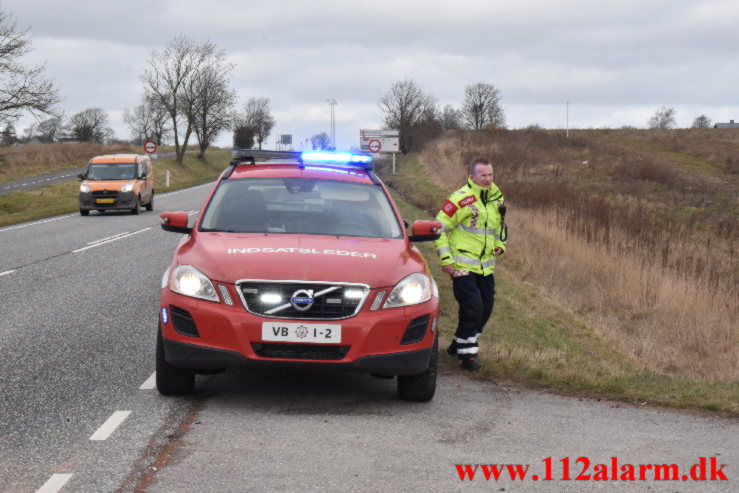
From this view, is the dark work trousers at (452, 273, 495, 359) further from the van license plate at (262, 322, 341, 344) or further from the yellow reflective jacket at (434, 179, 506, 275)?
the van license plate at (262, 322, 341, 344)

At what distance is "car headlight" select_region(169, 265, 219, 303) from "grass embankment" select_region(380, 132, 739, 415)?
2703 millimetres

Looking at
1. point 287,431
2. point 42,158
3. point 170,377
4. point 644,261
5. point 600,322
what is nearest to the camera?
point 287,431

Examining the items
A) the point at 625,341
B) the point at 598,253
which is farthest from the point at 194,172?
the point at 625,341

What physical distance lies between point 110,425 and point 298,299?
4.51 ft

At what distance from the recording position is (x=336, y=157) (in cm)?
813

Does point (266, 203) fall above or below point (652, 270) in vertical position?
above

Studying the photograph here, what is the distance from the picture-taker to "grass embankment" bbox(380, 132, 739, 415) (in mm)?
7137

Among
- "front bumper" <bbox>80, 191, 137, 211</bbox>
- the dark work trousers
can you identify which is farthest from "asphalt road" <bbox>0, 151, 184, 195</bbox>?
the dark work trousers

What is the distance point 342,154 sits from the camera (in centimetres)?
819

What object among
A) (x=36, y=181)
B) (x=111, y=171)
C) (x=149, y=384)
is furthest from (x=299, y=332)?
(x=36, y=181)

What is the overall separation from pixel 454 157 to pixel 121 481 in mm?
48068

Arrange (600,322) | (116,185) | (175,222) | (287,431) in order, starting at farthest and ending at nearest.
Result: 1. (116,185)
2. (600,322)
3. (175,222)
4. (287,431)

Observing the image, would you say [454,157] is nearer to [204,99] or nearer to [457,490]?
[204,99]

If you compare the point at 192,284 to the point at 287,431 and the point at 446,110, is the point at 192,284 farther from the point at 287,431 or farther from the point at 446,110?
the point at 446,110
